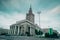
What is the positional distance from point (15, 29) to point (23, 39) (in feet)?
84.4

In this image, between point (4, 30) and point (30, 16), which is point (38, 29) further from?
point (30, 16)

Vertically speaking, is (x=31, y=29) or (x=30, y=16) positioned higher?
(x=30, y=16)

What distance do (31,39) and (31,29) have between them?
2433cm

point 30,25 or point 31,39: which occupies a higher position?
point 30,25

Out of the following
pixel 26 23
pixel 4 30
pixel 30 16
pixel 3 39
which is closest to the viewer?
pixel 3 39

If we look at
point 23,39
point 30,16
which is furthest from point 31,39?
point 30,16

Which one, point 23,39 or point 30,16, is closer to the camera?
point 23,39

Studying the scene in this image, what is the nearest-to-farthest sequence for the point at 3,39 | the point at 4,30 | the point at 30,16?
1. the point at 3,39
2. the point at 4,30
3. the point at 30,16

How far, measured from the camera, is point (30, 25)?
49.2 meters

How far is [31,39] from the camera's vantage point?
25.0 metres

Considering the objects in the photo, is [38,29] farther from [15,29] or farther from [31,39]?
[31,39]

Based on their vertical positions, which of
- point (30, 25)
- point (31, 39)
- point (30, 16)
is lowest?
point (31, 39)

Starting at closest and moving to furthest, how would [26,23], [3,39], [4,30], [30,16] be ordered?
1. [3,39]
2. [26,23]
3. [4,30]
4. [30,16]

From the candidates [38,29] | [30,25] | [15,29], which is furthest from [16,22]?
[38,29]
